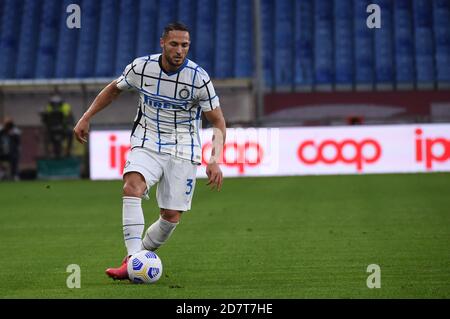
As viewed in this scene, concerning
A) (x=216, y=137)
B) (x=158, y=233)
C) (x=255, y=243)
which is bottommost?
(x=255, y=243)

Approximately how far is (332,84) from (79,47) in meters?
8.78

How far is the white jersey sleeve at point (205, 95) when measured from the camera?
9.35 metres

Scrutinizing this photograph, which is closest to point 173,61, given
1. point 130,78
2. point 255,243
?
point 130,78

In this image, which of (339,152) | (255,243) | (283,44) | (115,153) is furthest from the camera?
(283,44)

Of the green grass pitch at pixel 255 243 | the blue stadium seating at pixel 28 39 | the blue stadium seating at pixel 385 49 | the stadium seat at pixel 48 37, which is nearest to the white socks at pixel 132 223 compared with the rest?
the green grass pitch at pixel 255 243

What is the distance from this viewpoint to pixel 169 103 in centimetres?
942

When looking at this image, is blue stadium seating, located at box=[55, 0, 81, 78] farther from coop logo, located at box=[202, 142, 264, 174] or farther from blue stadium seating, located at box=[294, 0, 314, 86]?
coop logo, located at box=[202, 142, 264, 174]

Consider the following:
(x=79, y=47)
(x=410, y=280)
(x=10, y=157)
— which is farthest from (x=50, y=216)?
(x=79, y=47)

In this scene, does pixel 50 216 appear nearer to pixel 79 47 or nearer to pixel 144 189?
pixel 144 189

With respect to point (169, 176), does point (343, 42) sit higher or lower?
higher

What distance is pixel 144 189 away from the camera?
9.27 metres

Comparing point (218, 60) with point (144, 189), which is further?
point (218, 60)

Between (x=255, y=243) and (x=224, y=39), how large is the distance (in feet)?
82.6

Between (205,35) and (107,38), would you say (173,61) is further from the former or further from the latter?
(107,38)
